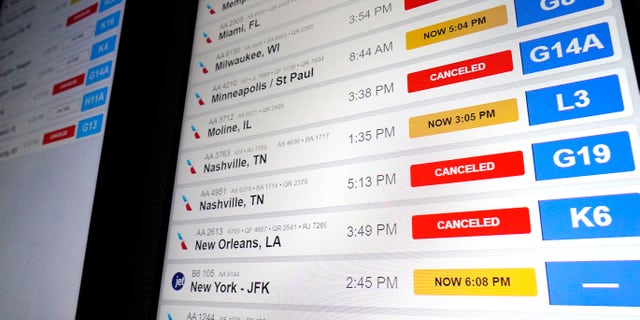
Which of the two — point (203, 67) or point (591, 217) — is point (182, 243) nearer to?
point (203, 67)

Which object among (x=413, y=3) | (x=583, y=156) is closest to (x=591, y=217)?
A: (x=583, y=156)

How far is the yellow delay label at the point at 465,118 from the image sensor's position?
2.27 ft

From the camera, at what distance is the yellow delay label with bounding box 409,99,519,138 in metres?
0.69

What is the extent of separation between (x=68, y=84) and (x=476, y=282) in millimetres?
1189

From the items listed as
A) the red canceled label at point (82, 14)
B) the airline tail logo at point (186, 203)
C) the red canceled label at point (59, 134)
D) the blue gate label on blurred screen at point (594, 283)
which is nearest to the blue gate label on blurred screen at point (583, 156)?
the blue gate label on blurred screen at point (594, 283)

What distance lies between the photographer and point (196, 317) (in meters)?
0.89

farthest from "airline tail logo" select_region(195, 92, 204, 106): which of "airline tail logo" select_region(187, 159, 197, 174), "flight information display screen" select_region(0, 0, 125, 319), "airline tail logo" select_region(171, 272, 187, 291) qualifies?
"airline tail logo" select_region(171, 272, 187, 291)

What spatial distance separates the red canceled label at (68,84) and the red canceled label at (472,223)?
1.01m

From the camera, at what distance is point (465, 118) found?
2.37 feet

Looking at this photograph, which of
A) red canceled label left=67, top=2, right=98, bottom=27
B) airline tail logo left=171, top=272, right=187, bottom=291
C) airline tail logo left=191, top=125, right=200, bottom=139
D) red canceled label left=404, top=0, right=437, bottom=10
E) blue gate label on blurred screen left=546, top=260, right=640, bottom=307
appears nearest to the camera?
blue gate label on blurred screen left=546, top=260, right=640, bottom=307

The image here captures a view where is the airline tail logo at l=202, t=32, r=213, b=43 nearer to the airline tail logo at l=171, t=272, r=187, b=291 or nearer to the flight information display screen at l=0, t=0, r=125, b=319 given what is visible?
the flight information display screen at l=0, t=0, r=125, b=319

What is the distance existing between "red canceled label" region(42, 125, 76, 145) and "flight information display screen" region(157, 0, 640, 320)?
38cm

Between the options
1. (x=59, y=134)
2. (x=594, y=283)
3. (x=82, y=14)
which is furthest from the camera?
(x=82, y=14)

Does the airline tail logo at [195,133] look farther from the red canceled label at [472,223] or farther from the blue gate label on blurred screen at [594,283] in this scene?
the blue gate label on blurred screen at [594,283]
